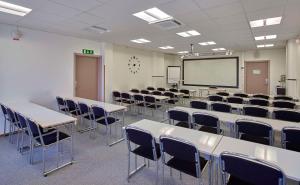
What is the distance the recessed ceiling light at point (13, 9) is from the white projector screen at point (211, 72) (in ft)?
31.5

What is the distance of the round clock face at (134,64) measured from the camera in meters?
8.63

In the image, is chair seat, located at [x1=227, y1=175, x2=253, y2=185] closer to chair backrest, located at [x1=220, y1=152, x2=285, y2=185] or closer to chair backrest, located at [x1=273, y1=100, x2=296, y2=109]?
chair backrest, located at [x1=220, y1=152, x2=285, y2=185]

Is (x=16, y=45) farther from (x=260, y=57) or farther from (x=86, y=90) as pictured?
(x=260, y=57)

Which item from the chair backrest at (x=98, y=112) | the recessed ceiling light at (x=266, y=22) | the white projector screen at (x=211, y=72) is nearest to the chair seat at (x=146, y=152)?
the chair backrest at (x=98, y=112)

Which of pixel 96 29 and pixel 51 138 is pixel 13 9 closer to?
pixel 96 29

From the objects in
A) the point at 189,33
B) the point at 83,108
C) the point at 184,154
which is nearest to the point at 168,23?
the point at 189,33

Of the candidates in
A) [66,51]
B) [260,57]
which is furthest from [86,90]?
[260,57]

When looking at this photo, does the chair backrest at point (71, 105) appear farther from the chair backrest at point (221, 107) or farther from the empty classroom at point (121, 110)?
the chair backrest at point (221, 107)

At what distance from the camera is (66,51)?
19.0ft

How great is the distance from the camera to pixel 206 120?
10.4ft

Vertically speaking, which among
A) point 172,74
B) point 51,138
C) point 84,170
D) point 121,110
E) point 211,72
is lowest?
point 84,170

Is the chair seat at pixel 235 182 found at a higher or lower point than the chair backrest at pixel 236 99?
lower

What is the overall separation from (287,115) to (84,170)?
12.7 feet

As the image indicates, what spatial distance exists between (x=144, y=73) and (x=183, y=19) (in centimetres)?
545
